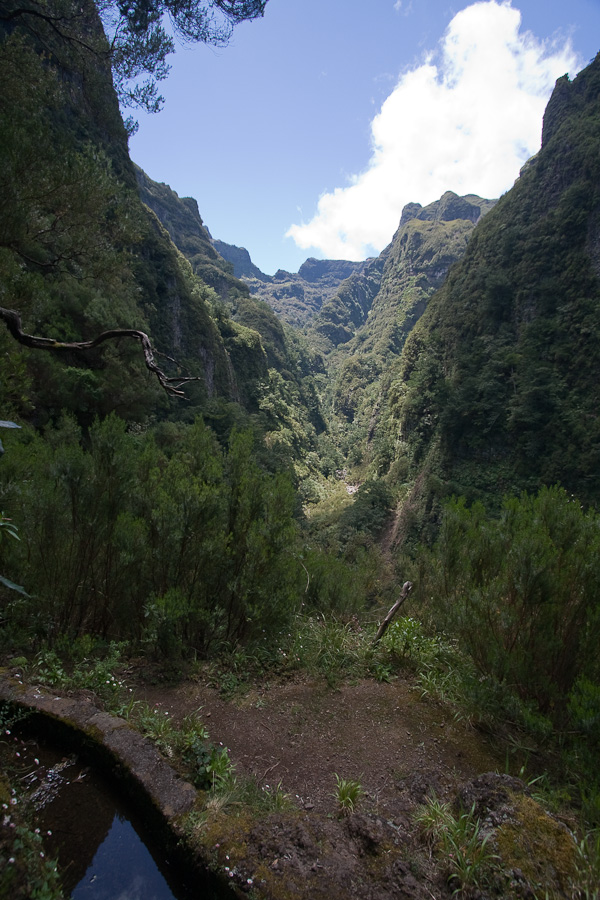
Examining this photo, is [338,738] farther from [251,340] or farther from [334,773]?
[251,340]

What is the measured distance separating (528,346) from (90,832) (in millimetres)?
29358

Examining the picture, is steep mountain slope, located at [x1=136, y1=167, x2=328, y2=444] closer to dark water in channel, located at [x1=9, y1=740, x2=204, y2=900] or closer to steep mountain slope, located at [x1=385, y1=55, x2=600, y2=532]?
steep mountain slope, located at [x1=385, y1=55, x2=600, y2=532]

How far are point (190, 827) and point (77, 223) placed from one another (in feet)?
17.5

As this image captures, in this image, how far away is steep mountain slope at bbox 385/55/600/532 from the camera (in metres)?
22.6

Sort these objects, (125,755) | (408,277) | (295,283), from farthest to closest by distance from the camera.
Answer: (295,283)
(408,277)
(125,755)

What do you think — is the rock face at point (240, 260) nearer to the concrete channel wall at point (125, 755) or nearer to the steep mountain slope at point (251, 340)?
the steep mountain slope at point (251, 340)

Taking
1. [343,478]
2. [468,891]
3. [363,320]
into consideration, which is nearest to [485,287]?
[343,478]

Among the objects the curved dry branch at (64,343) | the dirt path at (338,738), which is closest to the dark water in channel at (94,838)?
the dirt path at (338,738)

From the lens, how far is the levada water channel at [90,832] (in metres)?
2.01

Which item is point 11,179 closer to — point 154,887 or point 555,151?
point 154,887

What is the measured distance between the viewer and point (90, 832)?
7.32 feet

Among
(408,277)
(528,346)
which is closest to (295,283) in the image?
(408,277)

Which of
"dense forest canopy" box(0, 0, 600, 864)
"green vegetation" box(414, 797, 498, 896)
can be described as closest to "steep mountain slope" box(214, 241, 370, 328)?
"dense forest canopy" box(0, 0, 600, 864)

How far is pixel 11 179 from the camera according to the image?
377 cm
